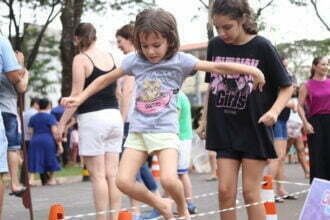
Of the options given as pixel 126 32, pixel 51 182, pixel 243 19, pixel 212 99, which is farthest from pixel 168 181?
pixel 51 182

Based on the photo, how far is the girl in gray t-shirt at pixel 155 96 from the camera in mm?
4715

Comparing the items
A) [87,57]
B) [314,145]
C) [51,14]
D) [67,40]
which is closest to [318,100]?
[314,145]

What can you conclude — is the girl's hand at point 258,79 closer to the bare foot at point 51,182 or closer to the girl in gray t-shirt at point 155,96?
the girl in gray t-shirt at point 155,96

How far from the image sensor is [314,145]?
865 cm

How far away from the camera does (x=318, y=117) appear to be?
28.5 feet

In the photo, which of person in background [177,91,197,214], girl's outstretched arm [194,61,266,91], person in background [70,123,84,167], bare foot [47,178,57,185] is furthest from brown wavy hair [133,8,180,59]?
person in background [70,123,84,167]

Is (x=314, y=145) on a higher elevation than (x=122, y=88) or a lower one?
lower

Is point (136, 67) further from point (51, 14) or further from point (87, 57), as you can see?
point (51, 14)

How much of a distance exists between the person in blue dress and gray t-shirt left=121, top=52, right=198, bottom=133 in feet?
30.9

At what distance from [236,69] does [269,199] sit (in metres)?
1.79

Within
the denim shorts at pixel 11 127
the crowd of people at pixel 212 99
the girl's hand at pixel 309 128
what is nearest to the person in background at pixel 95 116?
the denim shorts at pixel 11 127

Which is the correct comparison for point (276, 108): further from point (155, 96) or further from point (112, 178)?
point (112, 178)

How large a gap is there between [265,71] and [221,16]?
0.55 meters

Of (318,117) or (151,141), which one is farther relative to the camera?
(318,117)
